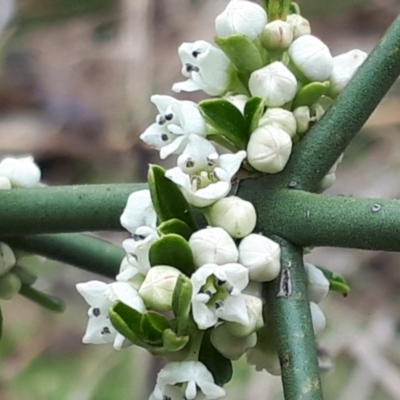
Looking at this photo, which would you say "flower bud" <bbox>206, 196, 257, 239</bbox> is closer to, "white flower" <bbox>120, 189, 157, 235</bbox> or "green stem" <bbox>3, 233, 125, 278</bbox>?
"white flower" <bbox>120, 189, 157, 235</bbox>

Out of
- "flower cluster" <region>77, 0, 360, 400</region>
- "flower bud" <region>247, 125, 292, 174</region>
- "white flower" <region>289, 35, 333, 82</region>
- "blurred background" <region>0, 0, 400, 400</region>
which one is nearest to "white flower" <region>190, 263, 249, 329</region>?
"flower cluster" <region>77, 0, 360, 400</region>

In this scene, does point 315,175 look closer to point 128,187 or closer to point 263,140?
point 263,140

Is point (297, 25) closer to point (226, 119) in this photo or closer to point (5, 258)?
point (226, 119)

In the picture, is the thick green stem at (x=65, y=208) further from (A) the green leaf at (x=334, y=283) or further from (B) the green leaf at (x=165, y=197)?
(A) the green leaf at (x=334, y=283)

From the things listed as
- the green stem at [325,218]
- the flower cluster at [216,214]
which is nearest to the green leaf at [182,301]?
the flower cluster at [216,214]

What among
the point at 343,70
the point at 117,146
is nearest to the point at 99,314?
the point at 343,70

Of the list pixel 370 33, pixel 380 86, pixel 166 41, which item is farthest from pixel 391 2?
pixel 380 86
